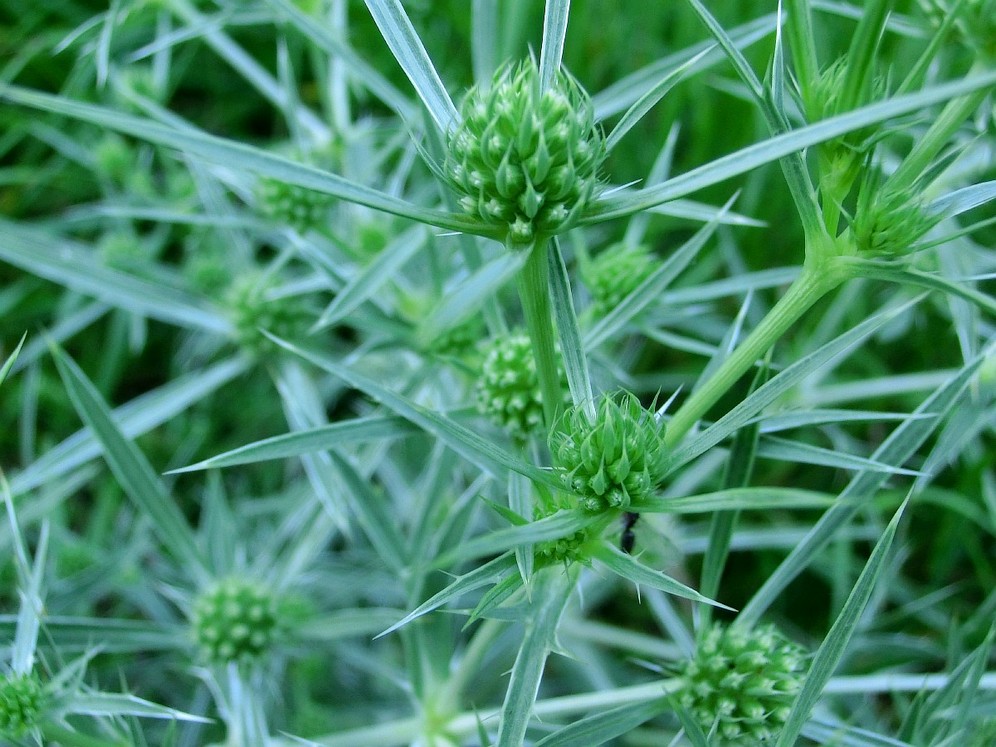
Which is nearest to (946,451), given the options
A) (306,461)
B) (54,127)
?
(306,461)

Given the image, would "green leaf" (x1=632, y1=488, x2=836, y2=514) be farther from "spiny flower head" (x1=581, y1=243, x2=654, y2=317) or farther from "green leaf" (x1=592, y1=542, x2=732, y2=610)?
"spiny flower head" (x1=581, y1=243, x2=654, y2=317)

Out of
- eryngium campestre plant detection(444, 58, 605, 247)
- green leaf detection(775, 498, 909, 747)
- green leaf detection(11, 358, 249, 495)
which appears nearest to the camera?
eryngium campestre plant detection(444, 58, 605, 247)

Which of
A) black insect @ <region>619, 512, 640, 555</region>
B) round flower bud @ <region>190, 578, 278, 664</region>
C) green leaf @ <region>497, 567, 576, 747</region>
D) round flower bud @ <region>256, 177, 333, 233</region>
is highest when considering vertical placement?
round flower bud @ <region>256, 177, 333, 233</region>

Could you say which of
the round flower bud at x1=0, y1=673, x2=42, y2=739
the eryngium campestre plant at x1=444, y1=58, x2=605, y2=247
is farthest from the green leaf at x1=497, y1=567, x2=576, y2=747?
the round flower bud at x1=0, y1=673, x2=42, y2=739

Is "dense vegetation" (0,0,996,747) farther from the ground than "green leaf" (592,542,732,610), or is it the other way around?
"dense vegetation" (0,0,996,747)

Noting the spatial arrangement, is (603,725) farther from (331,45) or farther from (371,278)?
(331,45)

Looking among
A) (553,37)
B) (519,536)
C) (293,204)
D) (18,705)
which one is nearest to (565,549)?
(519,536)

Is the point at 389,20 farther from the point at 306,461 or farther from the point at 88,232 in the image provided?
the point at 88,232
